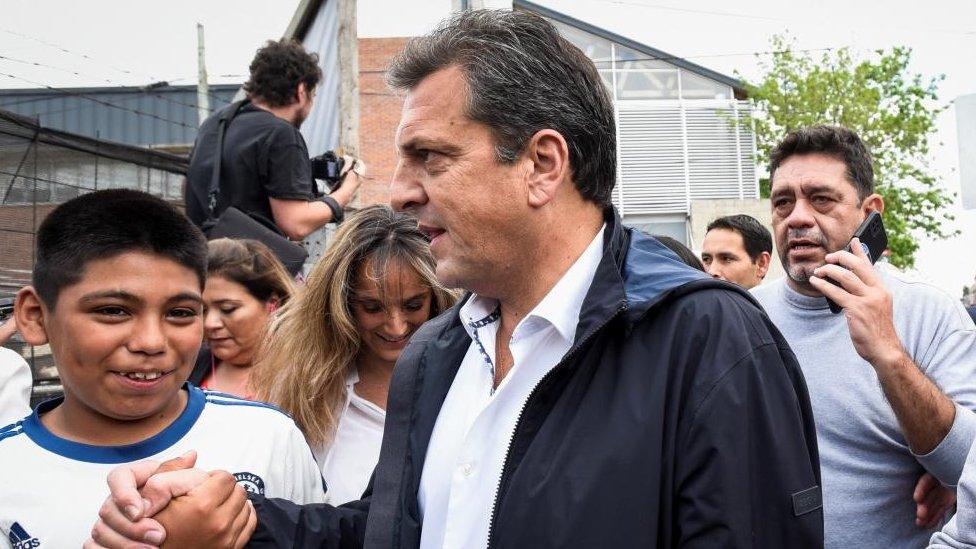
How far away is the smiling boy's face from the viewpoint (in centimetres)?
252

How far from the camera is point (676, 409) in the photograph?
1870 mm

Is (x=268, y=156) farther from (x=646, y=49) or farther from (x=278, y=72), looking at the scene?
(x=646, y=49)

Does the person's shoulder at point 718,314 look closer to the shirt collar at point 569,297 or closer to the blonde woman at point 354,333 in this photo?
the shirt collar at point 569,297

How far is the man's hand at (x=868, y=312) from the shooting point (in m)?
2.87

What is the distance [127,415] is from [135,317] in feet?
0.83

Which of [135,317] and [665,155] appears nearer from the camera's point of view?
[135,317]

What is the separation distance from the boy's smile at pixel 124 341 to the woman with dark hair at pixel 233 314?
1.53 m

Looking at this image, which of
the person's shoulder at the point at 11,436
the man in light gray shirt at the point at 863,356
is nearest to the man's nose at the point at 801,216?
the man in light gray shirt at the point at 863,356

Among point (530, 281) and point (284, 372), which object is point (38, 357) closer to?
point (284, 372)

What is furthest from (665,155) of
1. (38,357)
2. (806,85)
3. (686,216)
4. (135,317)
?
(135,317)

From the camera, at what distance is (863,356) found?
2914 mm

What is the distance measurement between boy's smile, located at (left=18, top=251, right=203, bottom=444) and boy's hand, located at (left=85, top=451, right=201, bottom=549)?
411 mm

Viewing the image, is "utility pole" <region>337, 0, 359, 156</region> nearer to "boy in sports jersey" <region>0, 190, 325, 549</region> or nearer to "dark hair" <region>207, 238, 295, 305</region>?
"dark hair" <region>207, 238, 295, 305</region>

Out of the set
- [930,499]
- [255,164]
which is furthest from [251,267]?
[930,499]
